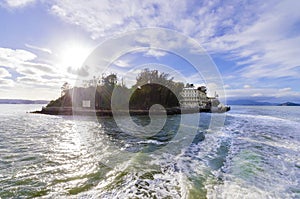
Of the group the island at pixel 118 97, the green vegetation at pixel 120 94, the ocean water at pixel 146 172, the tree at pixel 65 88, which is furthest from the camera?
the tree at pixel 65 88

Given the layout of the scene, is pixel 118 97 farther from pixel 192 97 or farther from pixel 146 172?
pixel 146 172

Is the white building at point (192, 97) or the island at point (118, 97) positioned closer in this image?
the island at point (118, 97)

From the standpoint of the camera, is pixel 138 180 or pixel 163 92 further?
pixel 163 92

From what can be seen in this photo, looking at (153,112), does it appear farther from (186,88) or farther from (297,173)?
(297,173)

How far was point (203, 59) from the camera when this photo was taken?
869cm

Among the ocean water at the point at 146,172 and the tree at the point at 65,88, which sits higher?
the tree at the point at 65,88

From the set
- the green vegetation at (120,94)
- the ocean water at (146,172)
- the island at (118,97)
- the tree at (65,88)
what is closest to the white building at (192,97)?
the island at (118,97)

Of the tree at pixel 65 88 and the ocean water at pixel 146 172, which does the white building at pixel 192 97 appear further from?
the ocean water at pixel 146 172

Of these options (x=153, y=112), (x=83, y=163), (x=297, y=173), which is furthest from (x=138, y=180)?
(x=153, y=112)

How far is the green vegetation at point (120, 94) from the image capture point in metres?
36.5

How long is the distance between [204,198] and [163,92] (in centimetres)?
3704

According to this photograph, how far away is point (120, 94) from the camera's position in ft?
120

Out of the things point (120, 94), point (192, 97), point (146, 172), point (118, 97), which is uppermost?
point (192, 97)

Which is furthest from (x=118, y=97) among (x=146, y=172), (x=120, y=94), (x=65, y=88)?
(x=146, y=172)
